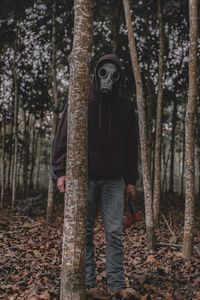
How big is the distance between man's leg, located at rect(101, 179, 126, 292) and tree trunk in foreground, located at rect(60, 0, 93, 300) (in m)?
0.59

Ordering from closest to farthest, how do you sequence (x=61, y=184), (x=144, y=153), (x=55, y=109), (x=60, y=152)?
(x=61, y=184), (x=60, y=152), (x=144, y=153), (x=55, y=109)

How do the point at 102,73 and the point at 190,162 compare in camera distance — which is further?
the point at 190,162

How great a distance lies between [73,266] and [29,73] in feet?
43.3

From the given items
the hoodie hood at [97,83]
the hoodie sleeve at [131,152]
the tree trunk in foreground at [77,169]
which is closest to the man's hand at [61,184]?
the tree trunk in foreground at [77,169]

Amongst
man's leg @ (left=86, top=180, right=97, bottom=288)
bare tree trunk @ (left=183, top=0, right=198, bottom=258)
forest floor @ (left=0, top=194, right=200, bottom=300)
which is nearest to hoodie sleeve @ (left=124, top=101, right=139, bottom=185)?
man's leg @ (left=86, top=180, right=97, bottom=288)

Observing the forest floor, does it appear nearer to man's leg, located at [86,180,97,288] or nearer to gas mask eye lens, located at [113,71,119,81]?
man's leg, located at [86,180,97,288]

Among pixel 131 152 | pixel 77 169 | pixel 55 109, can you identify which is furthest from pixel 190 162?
pixel 55 109

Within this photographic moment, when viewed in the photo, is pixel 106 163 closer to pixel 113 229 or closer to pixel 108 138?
pixel 108 138

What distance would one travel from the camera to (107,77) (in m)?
3.96

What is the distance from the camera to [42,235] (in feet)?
26.9

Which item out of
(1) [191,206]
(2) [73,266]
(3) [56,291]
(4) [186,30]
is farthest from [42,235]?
(4) [186,30]

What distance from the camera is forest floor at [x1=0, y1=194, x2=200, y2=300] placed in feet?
13.7

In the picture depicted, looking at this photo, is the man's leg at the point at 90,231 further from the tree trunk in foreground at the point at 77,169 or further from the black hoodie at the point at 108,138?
the tree trunk in foreground at the point at 77,169

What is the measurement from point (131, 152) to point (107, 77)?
77 cm
